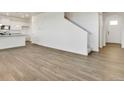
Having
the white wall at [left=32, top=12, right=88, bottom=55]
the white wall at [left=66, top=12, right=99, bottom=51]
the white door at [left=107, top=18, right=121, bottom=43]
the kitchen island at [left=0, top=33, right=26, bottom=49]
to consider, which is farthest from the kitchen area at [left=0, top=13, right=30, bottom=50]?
the white door at [left=107, top=18, right=121, bottom=43]

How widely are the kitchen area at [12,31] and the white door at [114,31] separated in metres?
6.16

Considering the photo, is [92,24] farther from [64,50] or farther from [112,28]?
[112,28]

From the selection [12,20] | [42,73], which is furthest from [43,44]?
[42,73]

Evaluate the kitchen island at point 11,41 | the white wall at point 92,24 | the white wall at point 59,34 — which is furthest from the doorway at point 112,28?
the kitchen island at point 11,41

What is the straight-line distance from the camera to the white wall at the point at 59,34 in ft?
15.5

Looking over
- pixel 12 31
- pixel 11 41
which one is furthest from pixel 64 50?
pixel 12 31

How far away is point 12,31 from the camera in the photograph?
8555 mm

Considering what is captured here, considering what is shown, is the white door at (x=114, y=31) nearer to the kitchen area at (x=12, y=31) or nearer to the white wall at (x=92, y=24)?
the white wall at (x=92, y=24)

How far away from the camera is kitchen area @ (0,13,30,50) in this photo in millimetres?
5727
